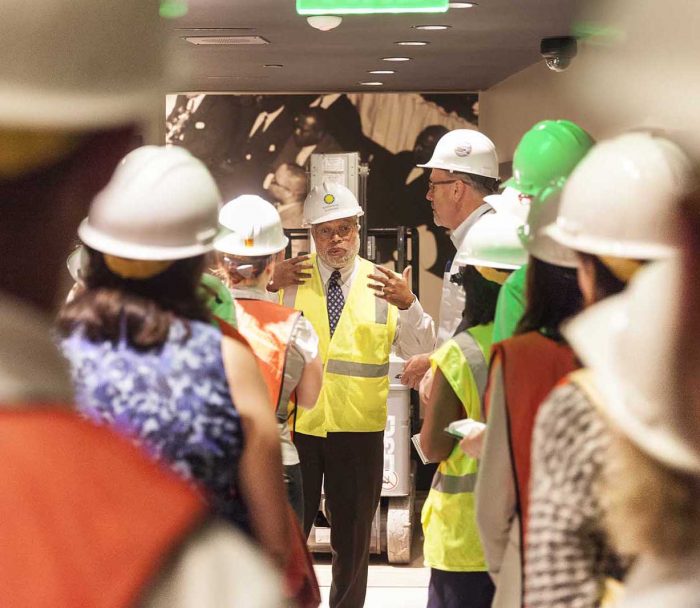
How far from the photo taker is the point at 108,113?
4.68ft

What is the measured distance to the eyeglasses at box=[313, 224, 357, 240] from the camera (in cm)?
279

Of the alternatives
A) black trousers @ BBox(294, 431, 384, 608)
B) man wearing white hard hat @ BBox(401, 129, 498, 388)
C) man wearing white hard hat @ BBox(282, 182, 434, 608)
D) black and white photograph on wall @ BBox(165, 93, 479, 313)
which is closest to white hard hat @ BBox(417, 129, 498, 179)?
man wearing white hard hat @ BBox(401, 129, 498, 388)

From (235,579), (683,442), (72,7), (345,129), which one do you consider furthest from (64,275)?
(345,129)

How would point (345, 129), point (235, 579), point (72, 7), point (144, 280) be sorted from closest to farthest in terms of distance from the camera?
point (235, 579), point (72, 7), point (144, 280), point (345, 129)

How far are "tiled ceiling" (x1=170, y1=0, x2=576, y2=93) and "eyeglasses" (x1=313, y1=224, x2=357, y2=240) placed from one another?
0.44 meters

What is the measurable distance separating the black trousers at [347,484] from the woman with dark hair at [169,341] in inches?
57.7

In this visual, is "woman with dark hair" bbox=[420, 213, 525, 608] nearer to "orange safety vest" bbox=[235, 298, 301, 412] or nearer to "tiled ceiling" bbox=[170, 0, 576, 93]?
"orange safety vest" bbox=[235, 298, 301, 412]

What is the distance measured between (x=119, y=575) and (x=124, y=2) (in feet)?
2.62

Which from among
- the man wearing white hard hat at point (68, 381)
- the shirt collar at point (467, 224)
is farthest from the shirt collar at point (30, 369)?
the shirt collar at point (467, 224)

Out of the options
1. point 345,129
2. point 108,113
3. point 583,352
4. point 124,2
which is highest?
point 124,2

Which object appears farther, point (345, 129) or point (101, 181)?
point (345, 129)

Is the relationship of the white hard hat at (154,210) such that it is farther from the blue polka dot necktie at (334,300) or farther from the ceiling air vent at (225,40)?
the blue polka dot necktie at (334,300)

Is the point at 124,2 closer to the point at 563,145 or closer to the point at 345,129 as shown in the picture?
the point at 563,145

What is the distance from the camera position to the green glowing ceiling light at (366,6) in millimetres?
1949
